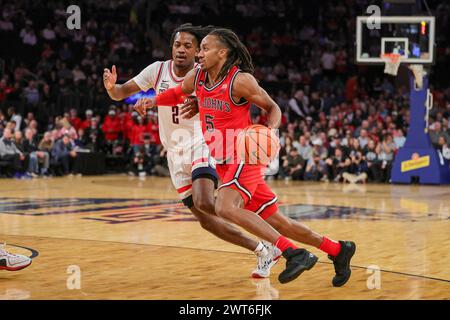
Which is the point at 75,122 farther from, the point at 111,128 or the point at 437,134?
the point at 437,134

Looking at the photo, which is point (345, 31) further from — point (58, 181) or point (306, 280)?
point (306, 280)

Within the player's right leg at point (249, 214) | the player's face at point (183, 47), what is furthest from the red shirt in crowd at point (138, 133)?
the player's right leg at point (249, 214)

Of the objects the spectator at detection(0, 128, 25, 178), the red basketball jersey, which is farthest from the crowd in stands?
the red basketball jersey

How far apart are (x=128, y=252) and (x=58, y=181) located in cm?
1075

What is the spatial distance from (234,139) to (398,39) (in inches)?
484

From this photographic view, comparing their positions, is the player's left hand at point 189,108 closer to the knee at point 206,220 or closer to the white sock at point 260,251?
the knee at point 206,220

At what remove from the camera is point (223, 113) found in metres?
6.54

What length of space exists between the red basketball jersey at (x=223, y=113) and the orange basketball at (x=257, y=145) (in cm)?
14

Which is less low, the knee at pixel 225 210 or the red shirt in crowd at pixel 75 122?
the knee at pixel 225 210

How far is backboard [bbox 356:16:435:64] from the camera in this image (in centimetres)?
1769

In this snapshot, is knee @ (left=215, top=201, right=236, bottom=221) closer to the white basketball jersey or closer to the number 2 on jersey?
the white basketball jersey

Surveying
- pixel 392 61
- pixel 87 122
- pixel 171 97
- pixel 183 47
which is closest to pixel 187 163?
pixel 171 97

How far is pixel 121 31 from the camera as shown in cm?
2631

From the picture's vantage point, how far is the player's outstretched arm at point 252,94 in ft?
20.7
